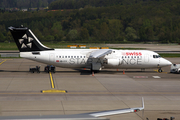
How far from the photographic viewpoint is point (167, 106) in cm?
2075

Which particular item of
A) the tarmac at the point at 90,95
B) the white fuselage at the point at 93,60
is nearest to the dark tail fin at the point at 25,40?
the white fuselage at the point at 93,60

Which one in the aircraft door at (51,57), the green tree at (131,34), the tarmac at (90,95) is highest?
the green tree at (131,34)

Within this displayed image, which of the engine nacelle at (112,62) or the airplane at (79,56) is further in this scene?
the engine nacelle at (112,62)

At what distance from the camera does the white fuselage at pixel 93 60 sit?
37.2m

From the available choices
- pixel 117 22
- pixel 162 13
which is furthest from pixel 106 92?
pixel 162 13

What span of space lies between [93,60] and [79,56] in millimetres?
2123

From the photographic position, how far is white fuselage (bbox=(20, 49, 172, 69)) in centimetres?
3719

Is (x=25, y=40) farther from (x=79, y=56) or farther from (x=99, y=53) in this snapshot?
(x=99, y=53)

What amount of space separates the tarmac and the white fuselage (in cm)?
245

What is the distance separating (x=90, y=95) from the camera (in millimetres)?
24250

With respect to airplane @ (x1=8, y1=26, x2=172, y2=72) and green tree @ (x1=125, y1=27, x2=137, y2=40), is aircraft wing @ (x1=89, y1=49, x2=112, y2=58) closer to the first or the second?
airplane @ (x1=8, y1=26, x2=172, y2=72)

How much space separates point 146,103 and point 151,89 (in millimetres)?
6136

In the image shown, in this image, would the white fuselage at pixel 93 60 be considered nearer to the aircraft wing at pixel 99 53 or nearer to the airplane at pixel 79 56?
the airplane at pixel 79 56

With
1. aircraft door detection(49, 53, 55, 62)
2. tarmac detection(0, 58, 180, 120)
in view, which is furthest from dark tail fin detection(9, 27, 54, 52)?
tarmac detection(0, 58, 180, 120)
